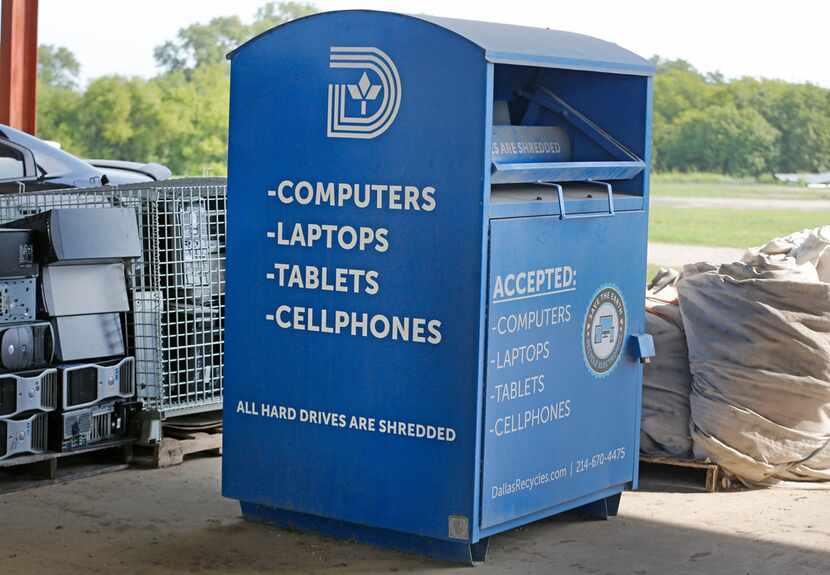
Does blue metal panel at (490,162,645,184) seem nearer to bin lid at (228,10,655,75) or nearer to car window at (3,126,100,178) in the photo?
bin lid at (228,10,655,75)

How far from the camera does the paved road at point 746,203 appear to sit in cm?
1102

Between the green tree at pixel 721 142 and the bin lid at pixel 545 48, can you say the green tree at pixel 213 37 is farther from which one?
the bin lid at pixel 545 48

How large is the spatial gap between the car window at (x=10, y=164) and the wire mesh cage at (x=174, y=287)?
113 inches

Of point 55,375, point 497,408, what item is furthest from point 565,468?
point 55,375

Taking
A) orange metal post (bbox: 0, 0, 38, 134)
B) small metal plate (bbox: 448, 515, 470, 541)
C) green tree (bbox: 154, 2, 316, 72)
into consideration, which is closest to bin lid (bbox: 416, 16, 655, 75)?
small metal plate (bbox: 448, 515, 470, 541)

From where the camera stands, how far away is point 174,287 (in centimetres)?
605

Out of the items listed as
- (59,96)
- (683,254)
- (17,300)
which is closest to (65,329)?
(17,300)

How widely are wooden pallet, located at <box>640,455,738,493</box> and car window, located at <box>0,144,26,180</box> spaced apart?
192 inches

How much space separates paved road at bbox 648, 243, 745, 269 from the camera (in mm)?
11578

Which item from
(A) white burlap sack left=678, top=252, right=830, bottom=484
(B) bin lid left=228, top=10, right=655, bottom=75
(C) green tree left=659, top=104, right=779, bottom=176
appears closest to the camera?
(B) bin lid left=228, top=10, right=655, bottom=75

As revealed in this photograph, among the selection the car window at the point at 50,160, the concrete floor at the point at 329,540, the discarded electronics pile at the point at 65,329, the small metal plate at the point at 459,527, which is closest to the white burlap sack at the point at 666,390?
the concrete floor at the point at 329,540

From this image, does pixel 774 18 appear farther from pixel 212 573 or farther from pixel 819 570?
pixel 212 573

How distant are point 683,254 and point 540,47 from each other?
7557mm

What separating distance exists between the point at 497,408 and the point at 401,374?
36 centimetres
